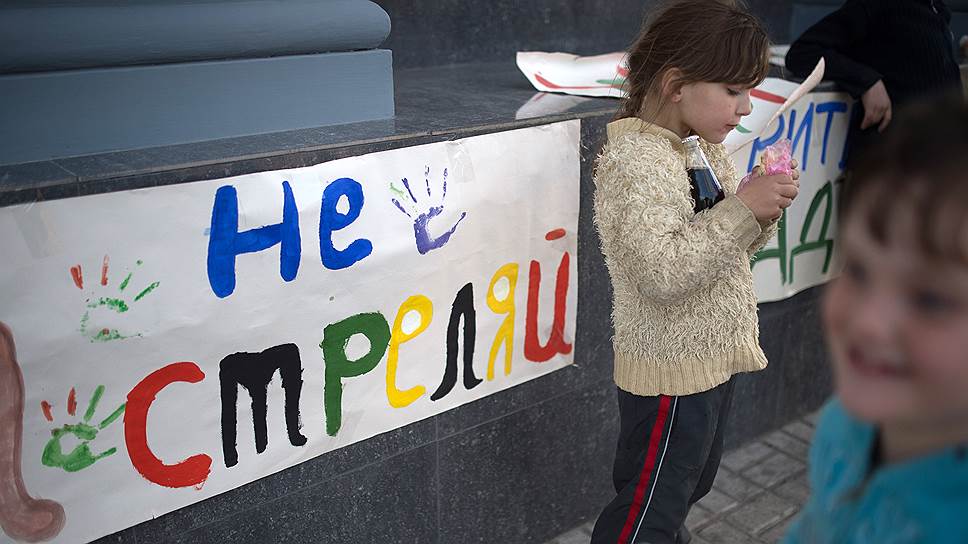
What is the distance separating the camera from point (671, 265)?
1999 mm

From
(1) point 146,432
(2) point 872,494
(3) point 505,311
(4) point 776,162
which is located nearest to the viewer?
(2) point 872,494

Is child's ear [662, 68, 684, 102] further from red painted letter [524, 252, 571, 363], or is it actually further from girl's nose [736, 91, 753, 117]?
red painted letter [524, 252, 571, 363]

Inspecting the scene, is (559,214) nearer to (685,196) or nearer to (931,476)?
(685,196)

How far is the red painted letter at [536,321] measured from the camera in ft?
8.84

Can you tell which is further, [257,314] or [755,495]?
[755,495]

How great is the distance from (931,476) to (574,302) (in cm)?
186

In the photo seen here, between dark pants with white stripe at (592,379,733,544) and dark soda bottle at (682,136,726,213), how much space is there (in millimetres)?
465

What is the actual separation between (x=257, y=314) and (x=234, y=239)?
19 centimetres

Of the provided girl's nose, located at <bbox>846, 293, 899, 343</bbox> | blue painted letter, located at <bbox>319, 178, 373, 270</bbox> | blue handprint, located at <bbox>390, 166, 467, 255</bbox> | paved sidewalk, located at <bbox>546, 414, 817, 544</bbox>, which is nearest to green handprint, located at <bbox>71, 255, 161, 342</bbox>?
blue painted letter, located at <bbox>319, 178, 373, 270</bbox>

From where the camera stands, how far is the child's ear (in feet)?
7.04

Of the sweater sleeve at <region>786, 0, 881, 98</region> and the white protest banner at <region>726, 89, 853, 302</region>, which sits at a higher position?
the sweater sleeve at <region>786, 0, 881, 98</region>

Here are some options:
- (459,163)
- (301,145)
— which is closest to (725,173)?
(459,163)

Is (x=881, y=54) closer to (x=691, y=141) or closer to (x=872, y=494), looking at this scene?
(x=691, y=141)

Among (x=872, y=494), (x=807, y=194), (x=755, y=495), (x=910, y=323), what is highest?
(x=910, y=323)
